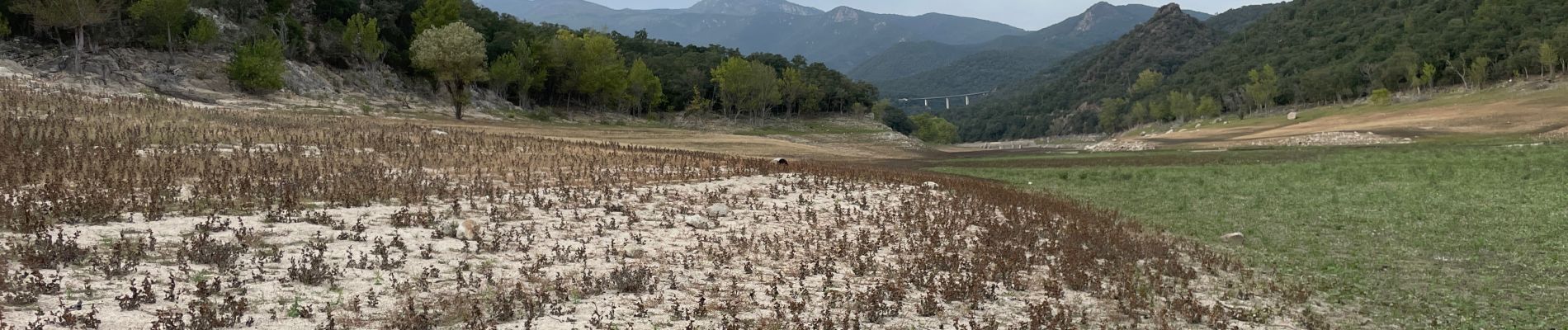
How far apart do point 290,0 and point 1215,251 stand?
11103 centimetres

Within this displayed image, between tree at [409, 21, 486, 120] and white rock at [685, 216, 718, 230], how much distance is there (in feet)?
202

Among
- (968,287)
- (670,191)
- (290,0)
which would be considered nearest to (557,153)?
(670,191)

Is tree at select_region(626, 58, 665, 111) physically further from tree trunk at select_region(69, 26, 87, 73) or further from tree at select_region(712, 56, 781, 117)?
tree trunk at select_region(69, 26, 87, 73)

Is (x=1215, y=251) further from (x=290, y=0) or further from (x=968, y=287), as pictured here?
(x=290, y=0)

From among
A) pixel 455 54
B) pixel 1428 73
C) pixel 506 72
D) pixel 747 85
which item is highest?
pixel 506 72

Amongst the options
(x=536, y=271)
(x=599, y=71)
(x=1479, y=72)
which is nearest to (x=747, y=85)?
(x=599, y=71)

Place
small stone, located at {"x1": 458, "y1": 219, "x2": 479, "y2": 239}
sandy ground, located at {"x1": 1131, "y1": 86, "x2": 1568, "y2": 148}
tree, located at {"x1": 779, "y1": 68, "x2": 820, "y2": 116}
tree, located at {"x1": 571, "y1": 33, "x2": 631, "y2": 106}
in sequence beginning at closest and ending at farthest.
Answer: small stone, located at {"x1": 458, "y1": 219, "x2": 479, "y2": 239}
sandy ground, located at {"x1": 1131, "y1": 86, "x2": 1568, "y2": 148}
tree, located at {"x1": 571, "y1": 33, "x2": 631, "y2": 106}
tree, located at {"x1": 779, "y1": 68, "x2": 820, "y2": 116}

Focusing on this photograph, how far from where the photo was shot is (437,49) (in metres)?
71.8

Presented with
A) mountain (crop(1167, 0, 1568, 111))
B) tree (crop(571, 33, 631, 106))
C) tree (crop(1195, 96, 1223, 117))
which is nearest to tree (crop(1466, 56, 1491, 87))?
mountain (crop(1167, 0, 1568, 111))

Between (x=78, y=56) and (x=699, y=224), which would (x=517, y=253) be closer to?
(x=699, y=224)

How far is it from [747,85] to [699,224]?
116455mm

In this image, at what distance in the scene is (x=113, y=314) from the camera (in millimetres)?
8500

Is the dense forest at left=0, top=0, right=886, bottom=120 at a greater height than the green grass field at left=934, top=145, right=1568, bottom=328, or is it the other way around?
the dense forest at left=0, top=0, right=886, bottom=120

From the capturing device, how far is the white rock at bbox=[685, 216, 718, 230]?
17438 millimetres
